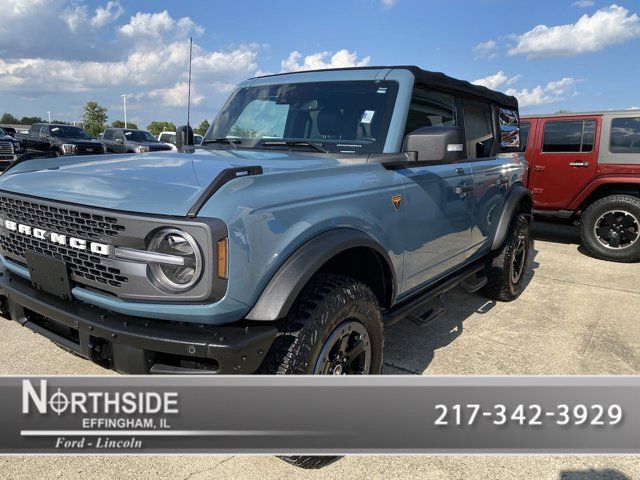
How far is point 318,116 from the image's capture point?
119 inches

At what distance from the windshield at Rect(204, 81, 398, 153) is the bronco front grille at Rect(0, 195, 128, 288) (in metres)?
1.33

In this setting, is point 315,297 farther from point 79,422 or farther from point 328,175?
point 79,422

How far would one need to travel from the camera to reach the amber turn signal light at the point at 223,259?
68.1 inches

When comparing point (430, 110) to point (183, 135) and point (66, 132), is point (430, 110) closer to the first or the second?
point (183, 135)

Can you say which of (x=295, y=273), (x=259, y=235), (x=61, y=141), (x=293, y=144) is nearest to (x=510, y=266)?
(x=293, y=144)

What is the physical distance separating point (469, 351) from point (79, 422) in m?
2.72

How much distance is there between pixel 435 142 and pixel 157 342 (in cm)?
170

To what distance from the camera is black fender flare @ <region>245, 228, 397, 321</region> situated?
6.04ft

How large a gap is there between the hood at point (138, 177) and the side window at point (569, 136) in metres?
5.75

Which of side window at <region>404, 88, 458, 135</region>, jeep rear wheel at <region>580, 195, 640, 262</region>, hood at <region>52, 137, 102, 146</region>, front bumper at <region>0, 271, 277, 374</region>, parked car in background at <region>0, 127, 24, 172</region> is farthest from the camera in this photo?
hood at <region>52, 137, 102, 146</region>

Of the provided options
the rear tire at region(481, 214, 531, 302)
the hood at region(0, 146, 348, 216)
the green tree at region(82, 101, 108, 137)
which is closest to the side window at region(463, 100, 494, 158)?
the rear tire at region(481, 214, 531, 302)

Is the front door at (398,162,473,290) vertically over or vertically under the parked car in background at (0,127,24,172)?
under

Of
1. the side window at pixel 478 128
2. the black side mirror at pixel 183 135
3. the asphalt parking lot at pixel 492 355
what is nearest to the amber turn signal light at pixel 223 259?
the asphalt parking lot at pixel 492 355

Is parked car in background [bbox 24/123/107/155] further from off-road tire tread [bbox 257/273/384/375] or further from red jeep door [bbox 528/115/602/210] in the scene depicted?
off-road tire tread [bbox 257/273/384/375]
